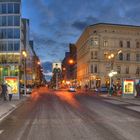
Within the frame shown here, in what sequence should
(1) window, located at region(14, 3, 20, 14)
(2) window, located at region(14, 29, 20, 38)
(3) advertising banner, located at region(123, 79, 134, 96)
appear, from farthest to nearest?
1. (2) window, located at region(14, 29, 20, 38)
2. (1) window, located at region(14, 3, 20, 14)
3. (3) advertising banner, located at region(123, 79, 134, 96)

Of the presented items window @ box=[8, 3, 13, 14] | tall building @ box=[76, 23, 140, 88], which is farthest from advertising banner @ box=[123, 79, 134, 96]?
tall building @ box=[76, 23, 140, 88]

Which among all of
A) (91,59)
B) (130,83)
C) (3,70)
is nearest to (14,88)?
(130,83)

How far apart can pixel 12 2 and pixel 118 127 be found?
81.1 meters

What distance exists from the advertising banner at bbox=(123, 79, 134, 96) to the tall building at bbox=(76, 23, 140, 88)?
5449 centimetres

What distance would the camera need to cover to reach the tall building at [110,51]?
336ft

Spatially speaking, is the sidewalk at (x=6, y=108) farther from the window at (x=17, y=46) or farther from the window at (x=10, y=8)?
the window at (x=10, y=8)

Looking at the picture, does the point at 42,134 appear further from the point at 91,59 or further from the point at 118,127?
the point at 91,59

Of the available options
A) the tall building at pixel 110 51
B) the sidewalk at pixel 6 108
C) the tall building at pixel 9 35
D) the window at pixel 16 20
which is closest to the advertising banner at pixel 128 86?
the sidewalk at pixel 6 108

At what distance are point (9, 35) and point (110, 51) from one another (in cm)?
2945

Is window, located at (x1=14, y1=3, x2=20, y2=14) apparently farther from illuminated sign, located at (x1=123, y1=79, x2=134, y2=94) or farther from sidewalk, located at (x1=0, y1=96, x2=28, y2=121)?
sidewalk, located at (x1=0, y1=96, x2=28, y2=121)

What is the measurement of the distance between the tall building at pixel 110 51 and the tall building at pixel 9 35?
73.8 ft

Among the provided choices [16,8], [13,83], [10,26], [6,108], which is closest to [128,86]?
[13,83]

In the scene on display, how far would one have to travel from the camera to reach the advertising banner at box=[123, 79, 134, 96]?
4601 centimetres

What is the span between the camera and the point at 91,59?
340ft
